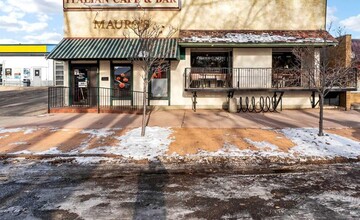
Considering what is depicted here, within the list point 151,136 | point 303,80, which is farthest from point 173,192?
point 303,80

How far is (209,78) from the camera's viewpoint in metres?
17.3

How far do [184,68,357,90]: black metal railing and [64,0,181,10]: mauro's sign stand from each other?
3.59 m

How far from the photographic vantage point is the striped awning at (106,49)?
16.2 meters

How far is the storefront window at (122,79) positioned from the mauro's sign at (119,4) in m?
3.20

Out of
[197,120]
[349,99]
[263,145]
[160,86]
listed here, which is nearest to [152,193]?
[263,145]

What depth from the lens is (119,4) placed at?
17.7 metres

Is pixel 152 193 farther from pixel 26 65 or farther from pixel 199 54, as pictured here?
pixel 26 65

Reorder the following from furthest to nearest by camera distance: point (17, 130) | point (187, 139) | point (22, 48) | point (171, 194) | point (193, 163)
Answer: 1. point (22, 48)
2. point (17, 130)
3. point (187, 139)
4. point (193, 163)
5. point (171, 194)

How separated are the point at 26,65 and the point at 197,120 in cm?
3967

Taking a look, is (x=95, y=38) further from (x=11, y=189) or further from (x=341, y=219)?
(x=341, y=219)

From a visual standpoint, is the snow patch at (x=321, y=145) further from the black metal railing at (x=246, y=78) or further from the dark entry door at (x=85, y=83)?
the dark entry door at (x=85, y=83)

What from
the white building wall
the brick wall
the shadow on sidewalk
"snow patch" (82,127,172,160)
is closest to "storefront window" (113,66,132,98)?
"snow patch" (82,127,172,160)

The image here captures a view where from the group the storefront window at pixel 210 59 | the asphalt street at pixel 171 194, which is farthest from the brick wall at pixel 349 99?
the asphalt street at pixel 171 194

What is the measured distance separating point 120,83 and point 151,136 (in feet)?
25.6
